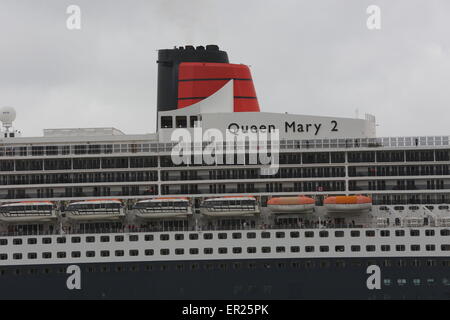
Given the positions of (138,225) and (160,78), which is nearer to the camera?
(138,225)

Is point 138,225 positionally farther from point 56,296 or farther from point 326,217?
point 326,217

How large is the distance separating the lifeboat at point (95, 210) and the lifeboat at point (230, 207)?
495cm

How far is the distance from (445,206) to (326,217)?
6622 millimetres

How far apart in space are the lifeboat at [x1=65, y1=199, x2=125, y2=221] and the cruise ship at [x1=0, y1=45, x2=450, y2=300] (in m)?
0.08

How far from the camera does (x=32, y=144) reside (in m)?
71.6

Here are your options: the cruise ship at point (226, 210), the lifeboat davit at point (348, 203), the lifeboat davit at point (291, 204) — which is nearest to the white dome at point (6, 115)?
the cruise ship at point (226, 210)

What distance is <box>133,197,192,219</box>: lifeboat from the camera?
6812 centimetres

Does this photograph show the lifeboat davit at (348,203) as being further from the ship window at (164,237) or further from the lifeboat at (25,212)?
the lifeboat at (25,212)

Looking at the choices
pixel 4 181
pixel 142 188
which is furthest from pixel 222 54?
pixel 4 181

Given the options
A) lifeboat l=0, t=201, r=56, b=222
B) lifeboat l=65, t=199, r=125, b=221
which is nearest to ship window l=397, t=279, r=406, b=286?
lifeboat l=65, t=199, r=125, b=221

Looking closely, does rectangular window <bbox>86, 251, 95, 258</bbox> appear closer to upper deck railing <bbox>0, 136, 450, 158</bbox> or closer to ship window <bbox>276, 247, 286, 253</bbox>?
upper deck railing <bbox>0, 136, 450, 158</bbox>

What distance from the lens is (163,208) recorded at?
6812cm

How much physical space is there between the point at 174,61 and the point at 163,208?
37.3 feet

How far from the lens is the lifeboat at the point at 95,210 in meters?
68.3
